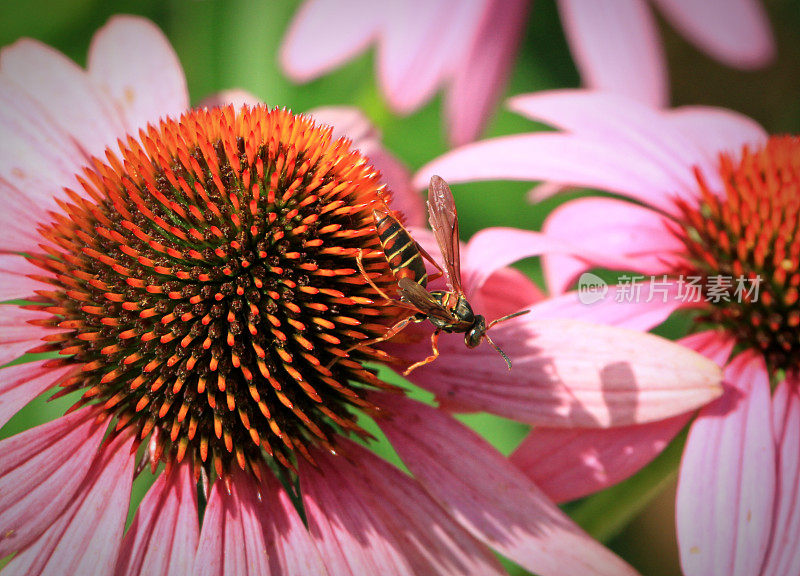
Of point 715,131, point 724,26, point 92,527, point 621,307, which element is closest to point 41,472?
point 92,527

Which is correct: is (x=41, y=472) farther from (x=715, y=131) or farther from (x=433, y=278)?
(x=715, y=131)

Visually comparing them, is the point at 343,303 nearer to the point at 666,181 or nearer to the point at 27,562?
the point at 27,562

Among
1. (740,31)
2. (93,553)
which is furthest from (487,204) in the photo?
(93,553)

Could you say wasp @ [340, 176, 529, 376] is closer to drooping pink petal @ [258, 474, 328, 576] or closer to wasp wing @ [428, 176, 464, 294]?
wasp wing @ [428, 176, 464, 294]

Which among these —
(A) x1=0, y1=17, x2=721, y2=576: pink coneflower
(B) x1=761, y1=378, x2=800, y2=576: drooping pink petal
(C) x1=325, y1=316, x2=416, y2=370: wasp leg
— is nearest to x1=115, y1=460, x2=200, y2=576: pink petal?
(A) x1=0, y1=17, x2=721, y2=576: pink coneflower

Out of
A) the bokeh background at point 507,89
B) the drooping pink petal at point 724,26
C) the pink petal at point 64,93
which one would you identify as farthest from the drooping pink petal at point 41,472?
the drooping pink petal at point 724,26

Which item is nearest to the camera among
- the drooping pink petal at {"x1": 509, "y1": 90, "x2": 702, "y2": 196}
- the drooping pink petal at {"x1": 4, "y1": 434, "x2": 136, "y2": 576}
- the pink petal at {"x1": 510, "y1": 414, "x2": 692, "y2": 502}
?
the drooping pink petal at {"x1": 4, "y1": 434, "x2": 136, "y2": 576}
